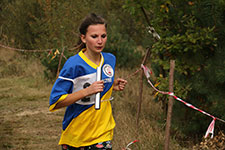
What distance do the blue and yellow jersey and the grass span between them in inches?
60.3

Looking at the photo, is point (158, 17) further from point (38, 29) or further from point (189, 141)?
point (38, 29)

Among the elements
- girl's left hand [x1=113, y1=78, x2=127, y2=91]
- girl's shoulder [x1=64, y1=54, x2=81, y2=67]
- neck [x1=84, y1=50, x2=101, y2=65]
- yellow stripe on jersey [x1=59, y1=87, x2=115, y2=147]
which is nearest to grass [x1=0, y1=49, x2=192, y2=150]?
girl's left hand [x1=113, y1=78, x2=127, y2=91]

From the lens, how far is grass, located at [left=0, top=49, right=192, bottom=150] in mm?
4609

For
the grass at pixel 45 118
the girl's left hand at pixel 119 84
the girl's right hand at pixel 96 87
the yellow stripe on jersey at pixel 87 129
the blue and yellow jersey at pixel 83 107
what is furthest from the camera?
the grass at pixel 45 118

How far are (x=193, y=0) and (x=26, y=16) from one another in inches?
380

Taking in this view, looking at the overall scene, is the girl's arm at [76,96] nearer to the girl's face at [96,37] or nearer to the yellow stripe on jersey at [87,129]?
the yellow stripe on jersey at [87,129]

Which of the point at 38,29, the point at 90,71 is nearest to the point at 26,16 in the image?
the point at 38,29

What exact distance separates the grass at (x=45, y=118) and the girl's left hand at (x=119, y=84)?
1.35 m

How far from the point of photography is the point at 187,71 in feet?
15.7

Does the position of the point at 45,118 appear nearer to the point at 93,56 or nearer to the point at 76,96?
the point at 93,56

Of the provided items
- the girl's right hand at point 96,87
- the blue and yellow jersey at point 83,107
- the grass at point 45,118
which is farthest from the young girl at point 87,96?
the grass at point 45,118

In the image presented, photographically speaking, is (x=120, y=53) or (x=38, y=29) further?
(x=38, y=29)

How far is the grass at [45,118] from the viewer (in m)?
4.61

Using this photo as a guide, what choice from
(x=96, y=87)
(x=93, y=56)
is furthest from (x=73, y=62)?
(x=96, y=87)
